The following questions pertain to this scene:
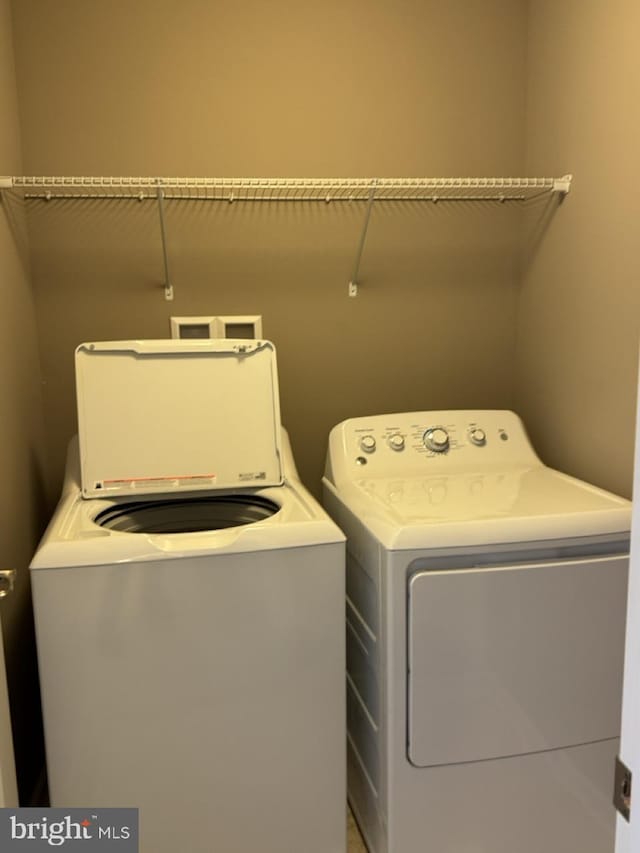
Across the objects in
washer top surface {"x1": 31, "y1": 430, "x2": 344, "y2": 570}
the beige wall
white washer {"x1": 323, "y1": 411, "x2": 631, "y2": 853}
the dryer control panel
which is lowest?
white washer {"x1": 323, "y1": 411, "x2": 631, "y2": 853}

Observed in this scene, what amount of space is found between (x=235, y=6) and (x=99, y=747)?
2117 millimetres

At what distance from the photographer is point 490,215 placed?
7.64 feet

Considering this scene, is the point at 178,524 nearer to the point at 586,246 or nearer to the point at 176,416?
the point at 176,416

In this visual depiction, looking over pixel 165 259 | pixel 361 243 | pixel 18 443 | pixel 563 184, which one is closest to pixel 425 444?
pixel 361 243

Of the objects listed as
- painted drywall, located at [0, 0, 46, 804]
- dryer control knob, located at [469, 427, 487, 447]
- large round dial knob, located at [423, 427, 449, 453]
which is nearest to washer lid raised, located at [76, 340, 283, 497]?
painted drywall, located at [0, 0, 46, 804]

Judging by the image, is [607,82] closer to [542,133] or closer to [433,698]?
Answer: [542,133]

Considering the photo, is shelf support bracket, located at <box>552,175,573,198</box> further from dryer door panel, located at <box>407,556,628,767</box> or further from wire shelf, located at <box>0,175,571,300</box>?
dryer door panel, located at <box>407,556,628,767</box>

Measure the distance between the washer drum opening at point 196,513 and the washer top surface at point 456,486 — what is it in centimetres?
25

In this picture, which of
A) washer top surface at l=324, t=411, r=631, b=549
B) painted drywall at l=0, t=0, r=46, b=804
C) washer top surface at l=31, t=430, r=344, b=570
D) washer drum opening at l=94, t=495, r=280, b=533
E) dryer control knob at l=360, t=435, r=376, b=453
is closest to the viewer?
washer top surface at l=31, t=430, r=344, b=570

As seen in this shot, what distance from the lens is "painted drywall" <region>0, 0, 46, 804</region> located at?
1.74m

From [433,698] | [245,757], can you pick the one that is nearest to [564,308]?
[433,698]

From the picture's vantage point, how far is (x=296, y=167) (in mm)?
2178

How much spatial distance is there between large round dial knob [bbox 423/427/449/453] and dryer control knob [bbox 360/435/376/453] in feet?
0.54

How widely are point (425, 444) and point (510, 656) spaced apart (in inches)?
27.8
